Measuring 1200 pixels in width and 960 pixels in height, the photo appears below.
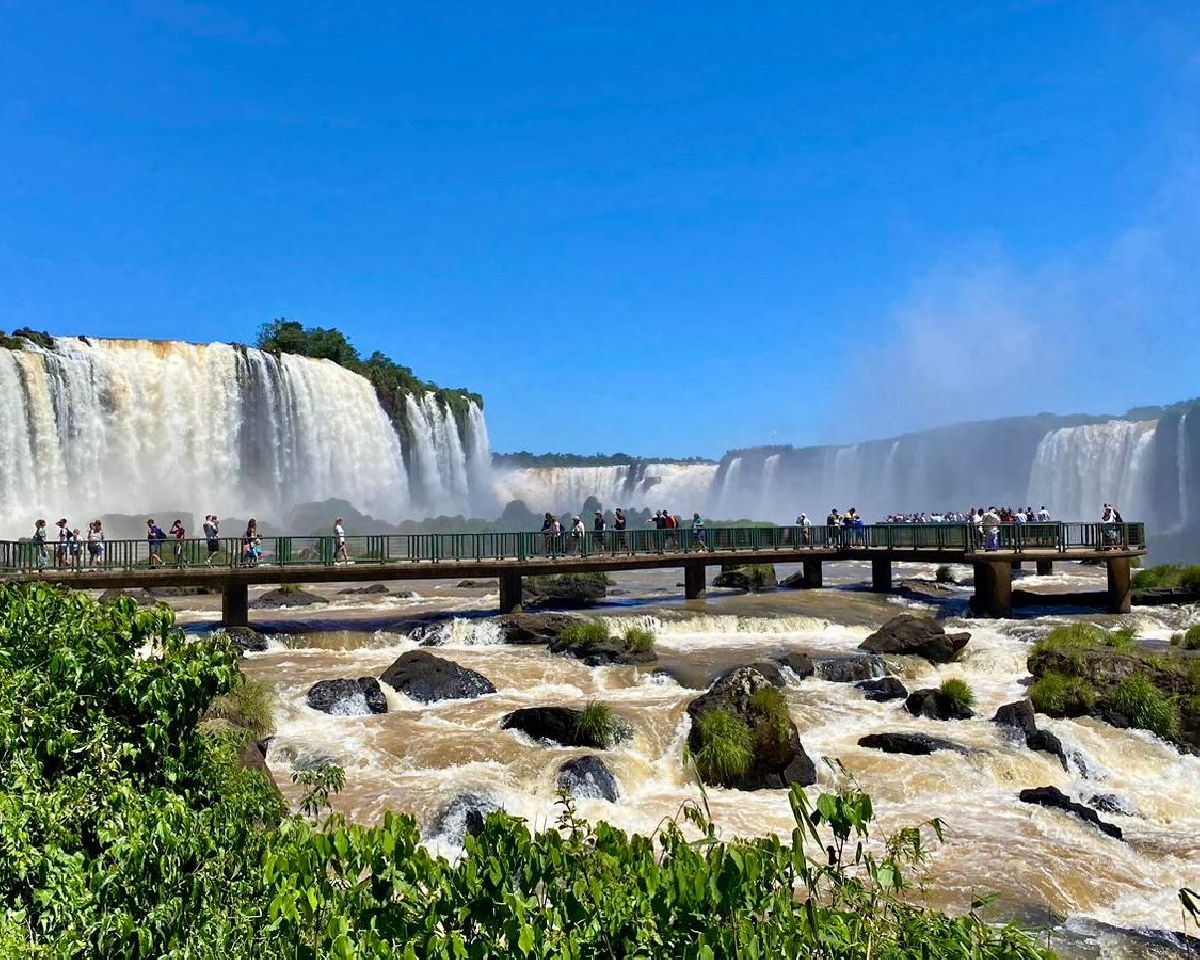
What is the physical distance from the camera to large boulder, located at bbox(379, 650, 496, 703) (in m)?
16.9

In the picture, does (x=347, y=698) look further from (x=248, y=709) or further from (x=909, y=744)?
(x=909, y=744)

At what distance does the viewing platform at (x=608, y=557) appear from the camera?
2381cm

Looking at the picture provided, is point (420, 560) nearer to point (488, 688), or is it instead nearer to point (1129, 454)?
point (488, 688)

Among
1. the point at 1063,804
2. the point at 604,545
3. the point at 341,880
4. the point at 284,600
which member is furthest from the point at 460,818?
the point at 284,600

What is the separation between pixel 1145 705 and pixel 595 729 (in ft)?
30.5

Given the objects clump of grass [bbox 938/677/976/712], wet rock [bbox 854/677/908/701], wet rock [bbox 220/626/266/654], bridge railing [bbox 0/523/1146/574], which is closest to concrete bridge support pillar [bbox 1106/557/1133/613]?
bridge railing [bbox 0/523/1146/574]

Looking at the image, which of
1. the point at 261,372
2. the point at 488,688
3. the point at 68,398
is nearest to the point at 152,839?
the point at 488,688

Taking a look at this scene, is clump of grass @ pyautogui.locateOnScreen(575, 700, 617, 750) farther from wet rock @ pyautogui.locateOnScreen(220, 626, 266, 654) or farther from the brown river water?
wet rock @ pyautogui.locateOnScreen(220, 626, 266, 654)

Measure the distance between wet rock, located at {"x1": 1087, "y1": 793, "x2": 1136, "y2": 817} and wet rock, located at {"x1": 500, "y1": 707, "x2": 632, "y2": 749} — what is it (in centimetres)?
669

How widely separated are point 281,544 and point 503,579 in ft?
21.5

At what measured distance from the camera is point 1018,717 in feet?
47.3

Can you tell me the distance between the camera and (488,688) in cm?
1748

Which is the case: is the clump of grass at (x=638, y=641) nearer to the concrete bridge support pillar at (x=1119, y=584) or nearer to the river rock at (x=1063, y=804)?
the river rock at (x=1063, y=804)

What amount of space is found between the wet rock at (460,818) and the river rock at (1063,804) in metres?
7.12
